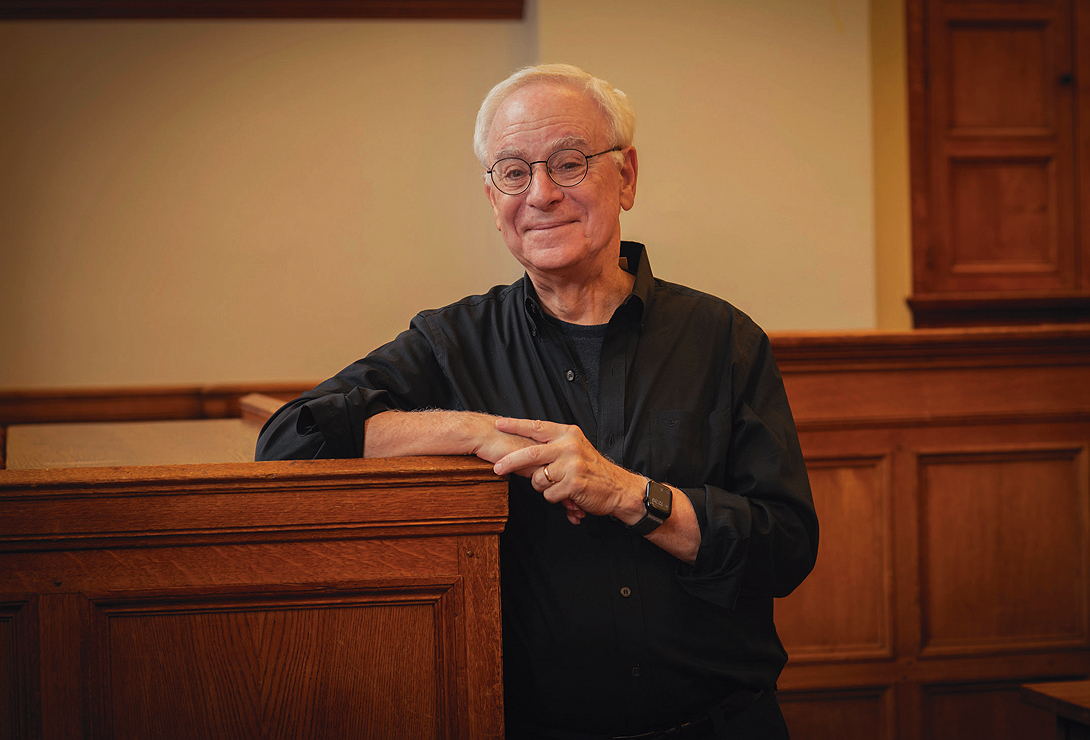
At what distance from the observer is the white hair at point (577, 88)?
1406mm

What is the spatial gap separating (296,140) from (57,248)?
104 cm

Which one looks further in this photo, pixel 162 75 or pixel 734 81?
pixel 162 75

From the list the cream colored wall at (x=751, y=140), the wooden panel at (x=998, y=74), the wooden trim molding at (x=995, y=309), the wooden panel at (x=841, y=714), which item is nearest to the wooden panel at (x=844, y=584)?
the wooden panel at (x=841, y=714)

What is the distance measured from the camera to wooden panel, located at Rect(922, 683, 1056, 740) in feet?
8.29

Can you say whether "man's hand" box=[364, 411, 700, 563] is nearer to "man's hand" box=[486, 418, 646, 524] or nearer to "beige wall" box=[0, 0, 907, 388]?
"man's hand" box=[486, 418, 646, 524]

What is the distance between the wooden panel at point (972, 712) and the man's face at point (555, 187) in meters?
1.96

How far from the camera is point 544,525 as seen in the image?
128cm

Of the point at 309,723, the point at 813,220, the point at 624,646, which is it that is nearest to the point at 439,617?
the point at 309,723

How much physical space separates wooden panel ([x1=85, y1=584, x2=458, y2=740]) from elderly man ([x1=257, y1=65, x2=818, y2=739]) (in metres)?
0.24

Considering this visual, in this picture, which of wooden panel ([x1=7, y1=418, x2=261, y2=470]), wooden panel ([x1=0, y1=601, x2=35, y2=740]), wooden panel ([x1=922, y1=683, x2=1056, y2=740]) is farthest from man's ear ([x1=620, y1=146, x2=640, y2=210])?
wooden panel ([x1=922, y1=683, x2=1056, y2=740])

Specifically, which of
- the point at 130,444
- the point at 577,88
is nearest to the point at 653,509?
the point at 577,88

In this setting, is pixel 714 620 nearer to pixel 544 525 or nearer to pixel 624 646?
pixel 624 646

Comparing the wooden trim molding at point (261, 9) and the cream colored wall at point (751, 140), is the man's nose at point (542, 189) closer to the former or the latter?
the cream colored wall at point (751, 140)

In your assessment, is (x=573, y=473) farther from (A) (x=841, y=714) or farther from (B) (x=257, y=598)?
(A) (x=841, y=714)
